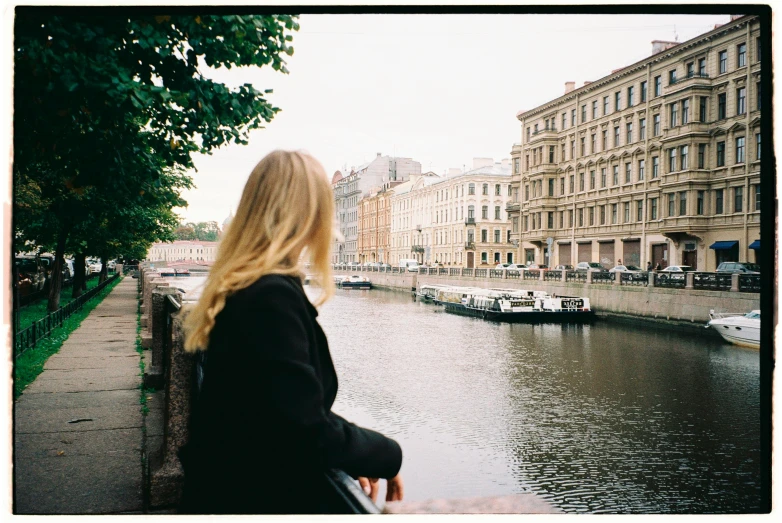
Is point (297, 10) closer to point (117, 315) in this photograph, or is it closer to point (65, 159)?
point (65, 159)

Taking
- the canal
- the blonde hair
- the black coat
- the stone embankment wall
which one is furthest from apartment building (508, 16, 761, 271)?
the black coat

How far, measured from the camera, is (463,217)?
60188mm

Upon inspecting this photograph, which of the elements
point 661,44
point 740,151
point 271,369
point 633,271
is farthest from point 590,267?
point 271,369

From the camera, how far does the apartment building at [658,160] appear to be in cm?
482

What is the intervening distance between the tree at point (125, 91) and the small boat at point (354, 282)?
48810 mm

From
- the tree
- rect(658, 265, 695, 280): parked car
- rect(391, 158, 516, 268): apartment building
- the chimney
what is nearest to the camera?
the tree

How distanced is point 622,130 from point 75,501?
12.8 metres

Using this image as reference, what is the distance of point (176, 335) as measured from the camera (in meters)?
3.78

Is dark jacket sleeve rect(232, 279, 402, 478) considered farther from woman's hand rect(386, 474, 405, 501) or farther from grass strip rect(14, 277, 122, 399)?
grass strip rect(14, 277, 122, 399)

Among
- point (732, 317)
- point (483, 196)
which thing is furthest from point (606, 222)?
point (483, 196)

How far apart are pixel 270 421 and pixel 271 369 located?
15cm

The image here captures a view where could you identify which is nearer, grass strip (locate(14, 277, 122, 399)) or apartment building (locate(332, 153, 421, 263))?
grass strip (locate(14, 277, 122, 399))

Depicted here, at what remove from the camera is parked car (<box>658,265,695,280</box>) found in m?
23.5

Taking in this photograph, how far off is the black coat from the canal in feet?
9.20
